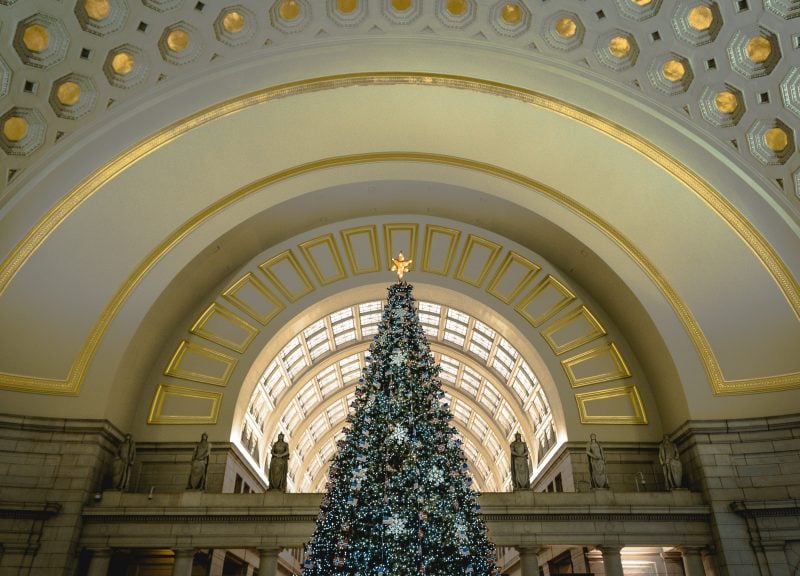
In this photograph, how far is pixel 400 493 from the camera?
910 cm

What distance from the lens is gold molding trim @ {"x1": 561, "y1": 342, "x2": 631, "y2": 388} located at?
16.9 meters

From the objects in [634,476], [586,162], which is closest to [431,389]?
[586,162]

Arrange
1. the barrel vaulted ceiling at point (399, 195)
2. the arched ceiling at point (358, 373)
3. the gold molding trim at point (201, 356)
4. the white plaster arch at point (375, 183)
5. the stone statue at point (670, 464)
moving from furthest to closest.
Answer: the arched ceiling at point (358, 373), the gold molding trim at point (201, 356), the stone statue at point (670, 464), the white plaster arch at point (375, 183), the barrel vaulted ceiling at point (399, 195)

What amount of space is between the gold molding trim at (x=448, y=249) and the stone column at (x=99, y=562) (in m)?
11.0

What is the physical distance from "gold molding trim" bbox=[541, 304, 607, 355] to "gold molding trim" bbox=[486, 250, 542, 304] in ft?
4.72

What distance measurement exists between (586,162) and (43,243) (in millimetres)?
12618

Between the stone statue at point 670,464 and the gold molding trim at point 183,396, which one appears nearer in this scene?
the stone statue at point 670,464

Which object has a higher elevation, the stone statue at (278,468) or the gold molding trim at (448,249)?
the gold molding trim at (448,249)

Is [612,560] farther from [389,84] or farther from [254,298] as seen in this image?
[389,84]

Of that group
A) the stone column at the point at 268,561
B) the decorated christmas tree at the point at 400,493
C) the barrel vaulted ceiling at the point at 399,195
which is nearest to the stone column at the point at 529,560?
the barrel vaulted ceiling at the point at 399,195

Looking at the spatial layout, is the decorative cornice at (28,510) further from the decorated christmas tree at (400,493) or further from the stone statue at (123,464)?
the decorated christmas tree at (400,493)

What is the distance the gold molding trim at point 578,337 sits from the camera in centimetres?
1720

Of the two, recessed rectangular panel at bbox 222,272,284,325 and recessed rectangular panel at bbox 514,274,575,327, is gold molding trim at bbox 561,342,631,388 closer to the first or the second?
recessed rectangular panel at bbox 514,274,575,327

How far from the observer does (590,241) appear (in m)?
15.7
